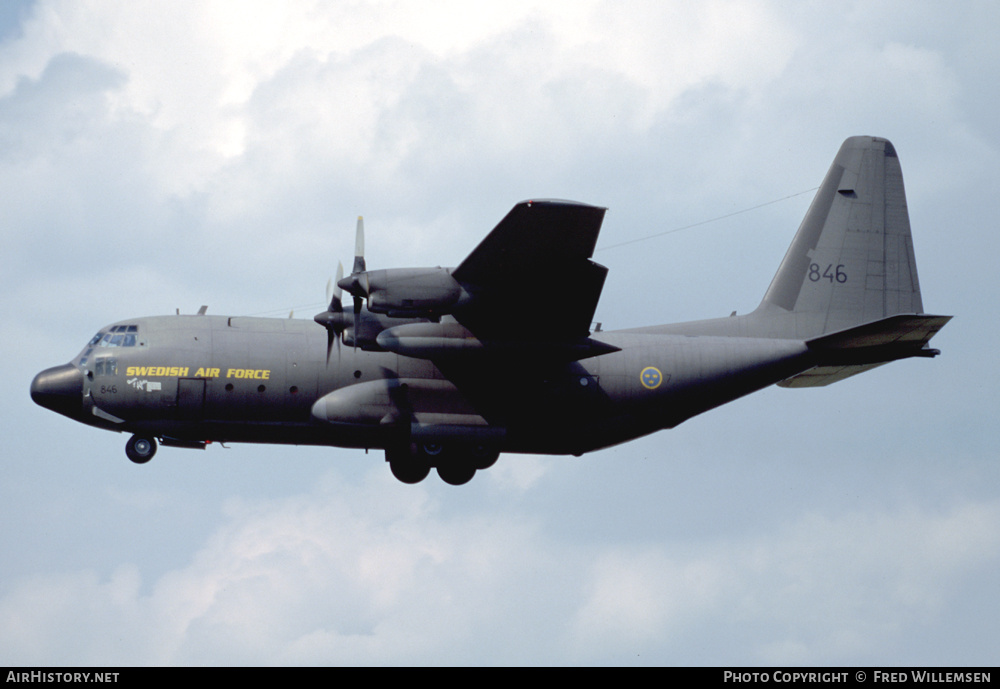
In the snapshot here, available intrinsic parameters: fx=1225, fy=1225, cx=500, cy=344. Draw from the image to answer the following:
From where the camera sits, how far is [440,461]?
74.6ft

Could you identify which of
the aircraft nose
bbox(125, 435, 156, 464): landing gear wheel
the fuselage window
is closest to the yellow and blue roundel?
bbox(125, 435, 156, 464): landing gear wheel

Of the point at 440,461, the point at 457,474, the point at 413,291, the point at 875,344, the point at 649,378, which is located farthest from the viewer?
the point at 457,474

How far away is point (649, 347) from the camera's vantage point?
23359 millimetres

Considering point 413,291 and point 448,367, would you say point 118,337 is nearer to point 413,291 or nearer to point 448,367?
point 413,291

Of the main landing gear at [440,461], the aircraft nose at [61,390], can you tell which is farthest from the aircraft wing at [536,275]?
the aircraft nose at [61,390]

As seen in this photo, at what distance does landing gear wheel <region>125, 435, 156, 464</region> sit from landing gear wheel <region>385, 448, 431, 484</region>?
435 centimetres

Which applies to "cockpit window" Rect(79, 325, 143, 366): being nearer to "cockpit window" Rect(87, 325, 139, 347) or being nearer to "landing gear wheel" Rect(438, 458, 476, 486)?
"cockpit window" Rect(87, 325, 139, 347)

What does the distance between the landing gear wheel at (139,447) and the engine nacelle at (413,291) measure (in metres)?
5.25

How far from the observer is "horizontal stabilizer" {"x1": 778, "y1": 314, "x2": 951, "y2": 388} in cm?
2247

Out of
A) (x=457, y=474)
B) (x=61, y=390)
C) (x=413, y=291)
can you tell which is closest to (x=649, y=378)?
(x=457, y=474)

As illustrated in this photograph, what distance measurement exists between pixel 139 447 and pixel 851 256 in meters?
14.7

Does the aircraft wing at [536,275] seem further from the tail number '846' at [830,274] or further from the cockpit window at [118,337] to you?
the tail number '846' at [830,274]
